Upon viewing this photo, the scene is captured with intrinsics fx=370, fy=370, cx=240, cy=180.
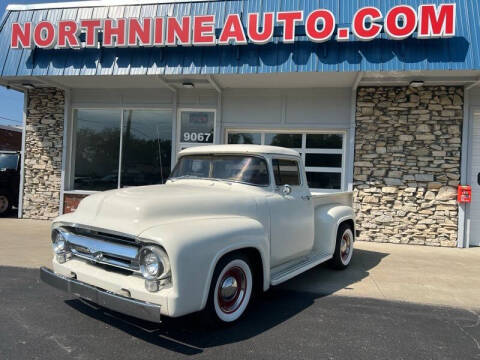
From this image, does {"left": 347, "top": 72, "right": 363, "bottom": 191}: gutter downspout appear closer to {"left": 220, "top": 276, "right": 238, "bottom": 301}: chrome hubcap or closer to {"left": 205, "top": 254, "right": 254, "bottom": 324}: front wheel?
{"left": 205, "top": 254, "right": 254, "bottom": 324}: front wheel

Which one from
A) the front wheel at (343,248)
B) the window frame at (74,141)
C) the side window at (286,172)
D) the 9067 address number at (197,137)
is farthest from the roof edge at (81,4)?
the front wheel at (343,248)

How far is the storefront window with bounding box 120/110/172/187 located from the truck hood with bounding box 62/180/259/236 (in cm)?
610

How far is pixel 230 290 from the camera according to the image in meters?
3.67

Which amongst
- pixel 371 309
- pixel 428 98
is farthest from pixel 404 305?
pixel 428 98

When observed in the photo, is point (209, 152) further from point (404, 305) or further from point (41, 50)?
point (41, 50)

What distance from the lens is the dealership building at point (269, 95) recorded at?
7.71 m

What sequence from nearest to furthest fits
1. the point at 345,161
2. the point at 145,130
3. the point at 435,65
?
the point at 435,65, the point at 345,161, the point at 145,130

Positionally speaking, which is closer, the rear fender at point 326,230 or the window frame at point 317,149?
the rear fender at point 326,230

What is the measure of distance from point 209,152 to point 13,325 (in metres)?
2.81

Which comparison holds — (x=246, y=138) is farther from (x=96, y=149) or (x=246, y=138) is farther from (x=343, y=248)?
(x=343, y=248)

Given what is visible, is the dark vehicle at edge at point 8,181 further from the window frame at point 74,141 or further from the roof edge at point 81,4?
→ the roof edge at point 81,4

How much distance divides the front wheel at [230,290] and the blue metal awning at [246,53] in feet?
17.7

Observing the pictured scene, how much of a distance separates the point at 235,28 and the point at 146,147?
4183mm

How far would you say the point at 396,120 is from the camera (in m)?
8.76
